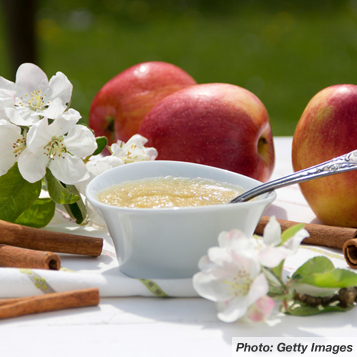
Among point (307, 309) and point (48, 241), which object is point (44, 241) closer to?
point (48, 241)

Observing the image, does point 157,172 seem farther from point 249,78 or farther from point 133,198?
point 249,78

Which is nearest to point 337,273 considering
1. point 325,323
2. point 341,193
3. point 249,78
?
point 325,323

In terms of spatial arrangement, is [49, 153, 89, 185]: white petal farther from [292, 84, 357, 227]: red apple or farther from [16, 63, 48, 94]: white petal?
[292, 84, 357, 227]: red apple

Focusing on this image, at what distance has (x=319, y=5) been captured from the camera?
21.7 ft

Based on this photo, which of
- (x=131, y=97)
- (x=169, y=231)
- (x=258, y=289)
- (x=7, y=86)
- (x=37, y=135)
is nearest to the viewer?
(x=258, y=289)

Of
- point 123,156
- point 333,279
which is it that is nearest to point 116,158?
point 123,156

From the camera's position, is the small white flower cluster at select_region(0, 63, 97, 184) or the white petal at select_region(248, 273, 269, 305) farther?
the small white flower cluster at select_region(0, 63, 97, 184)

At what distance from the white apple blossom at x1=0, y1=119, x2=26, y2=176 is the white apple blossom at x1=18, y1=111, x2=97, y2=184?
0.09ft

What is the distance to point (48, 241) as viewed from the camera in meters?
0.89

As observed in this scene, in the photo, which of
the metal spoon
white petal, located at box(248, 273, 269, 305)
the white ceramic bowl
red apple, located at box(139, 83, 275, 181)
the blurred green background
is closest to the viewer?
white petal, located at box(248, 273, 269, 305)

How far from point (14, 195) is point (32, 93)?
0.62 feet

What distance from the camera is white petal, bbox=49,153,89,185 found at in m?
0.89

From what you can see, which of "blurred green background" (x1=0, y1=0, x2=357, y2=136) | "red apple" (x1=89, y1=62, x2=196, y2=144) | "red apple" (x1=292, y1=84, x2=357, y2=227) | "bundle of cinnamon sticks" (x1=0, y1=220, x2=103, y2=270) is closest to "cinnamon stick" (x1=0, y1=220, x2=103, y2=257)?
"bundle of cinnamon sticks" (x1=0, y1=220, x2=103, y2=270)

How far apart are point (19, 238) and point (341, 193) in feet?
1.98
